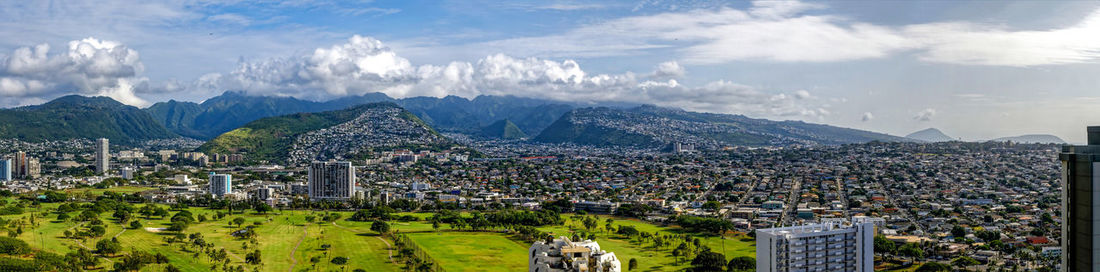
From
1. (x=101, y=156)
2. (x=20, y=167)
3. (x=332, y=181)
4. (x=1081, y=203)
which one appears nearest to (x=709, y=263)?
(x=1081, y=203)

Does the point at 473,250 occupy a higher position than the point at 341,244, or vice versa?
the point at 341,244

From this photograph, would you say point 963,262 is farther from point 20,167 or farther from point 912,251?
point 20,167

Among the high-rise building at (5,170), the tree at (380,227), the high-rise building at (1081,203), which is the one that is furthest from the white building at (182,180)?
the high-rise building at (1081,203)

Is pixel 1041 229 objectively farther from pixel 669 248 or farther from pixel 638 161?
pixel 638 161

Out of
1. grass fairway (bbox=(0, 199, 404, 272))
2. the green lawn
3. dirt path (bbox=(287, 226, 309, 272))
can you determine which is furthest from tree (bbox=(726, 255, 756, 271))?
dirt path (bbox=(287, 226, 309, 272))

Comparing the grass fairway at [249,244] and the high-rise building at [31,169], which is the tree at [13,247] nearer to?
the grass fairway at [249,244]

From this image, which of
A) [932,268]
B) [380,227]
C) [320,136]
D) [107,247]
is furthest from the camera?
[320,136]
